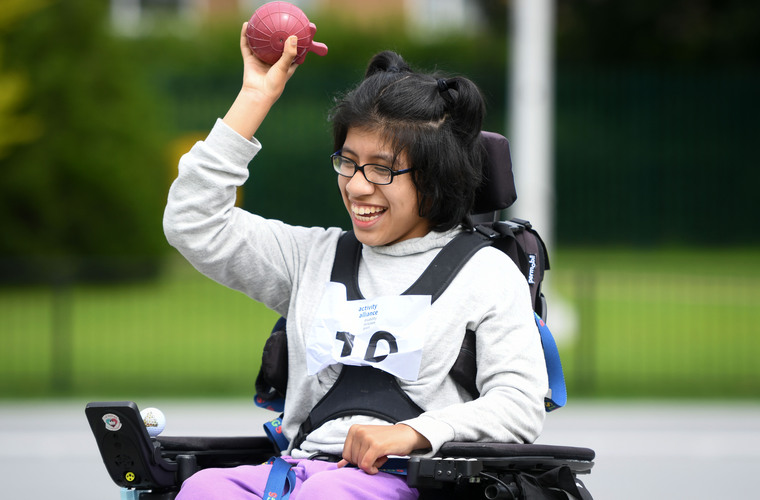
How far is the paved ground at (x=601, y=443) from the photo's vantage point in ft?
19.1

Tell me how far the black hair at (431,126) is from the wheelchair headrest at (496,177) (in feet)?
0.33

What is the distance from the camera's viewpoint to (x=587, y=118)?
16.5 m

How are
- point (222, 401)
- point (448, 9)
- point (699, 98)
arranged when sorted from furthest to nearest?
point (448, 9) < point (699, 98) < point (222, 401)

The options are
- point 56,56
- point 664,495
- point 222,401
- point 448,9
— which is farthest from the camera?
point 448,9

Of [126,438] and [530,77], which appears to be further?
[530,77]

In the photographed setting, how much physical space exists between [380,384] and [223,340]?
6708 mm

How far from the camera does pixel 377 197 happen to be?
288 cm

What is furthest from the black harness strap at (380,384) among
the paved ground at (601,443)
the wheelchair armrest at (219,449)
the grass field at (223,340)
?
the grass field at (223,340)

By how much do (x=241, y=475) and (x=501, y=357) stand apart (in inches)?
27.4

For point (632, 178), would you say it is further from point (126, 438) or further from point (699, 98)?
point (126, 438)

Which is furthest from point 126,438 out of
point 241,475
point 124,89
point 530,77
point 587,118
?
point 587,118

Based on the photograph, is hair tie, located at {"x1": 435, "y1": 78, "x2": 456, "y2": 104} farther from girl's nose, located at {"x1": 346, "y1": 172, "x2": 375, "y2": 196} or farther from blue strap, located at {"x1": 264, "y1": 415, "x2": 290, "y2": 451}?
blue strap, located at {"x1": 264, "y1": 415, "x2": 290, "y2": 451}

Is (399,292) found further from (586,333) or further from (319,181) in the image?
(319,181)

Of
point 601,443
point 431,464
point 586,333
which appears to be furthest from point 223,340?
point 431,464
